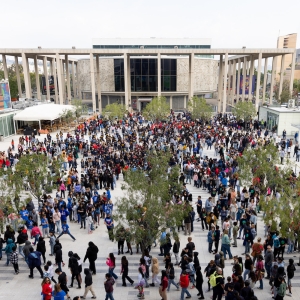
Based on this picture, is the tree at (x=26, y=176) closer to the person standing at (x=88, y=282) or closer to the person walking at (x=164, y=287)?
the person standing at (x=88, y=282)

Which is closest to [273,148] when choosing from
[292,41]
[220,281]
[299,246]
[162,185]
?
[299,246]

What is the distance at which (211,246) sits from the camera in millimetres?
11312

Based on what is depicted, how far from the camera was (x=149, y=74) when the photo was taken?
58.7m

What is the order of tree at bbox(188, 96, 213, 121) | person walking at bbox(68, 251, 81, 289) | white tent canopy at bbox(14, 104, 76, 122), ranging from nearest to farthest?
person walking at bbox(68, 251, 81, 289) → white tent canopy at bbox(14, 104, 76, 122) → tree at bbox(188, 96, 213, 121)

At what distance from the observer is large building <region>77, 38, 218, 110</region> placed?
192 ft

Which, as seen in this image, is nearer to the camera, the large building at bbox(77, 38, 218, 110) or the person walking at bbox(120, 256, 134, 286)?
the person walking at bbox(120, 256, 134, 286)

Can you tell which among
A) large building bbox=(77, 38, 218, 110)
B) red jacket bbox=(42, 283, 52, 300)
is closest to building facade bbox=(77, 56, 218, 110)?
large building bbox=(77, 38, 218, 110)

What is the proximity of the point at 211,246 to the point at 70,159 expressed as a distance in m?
12.5

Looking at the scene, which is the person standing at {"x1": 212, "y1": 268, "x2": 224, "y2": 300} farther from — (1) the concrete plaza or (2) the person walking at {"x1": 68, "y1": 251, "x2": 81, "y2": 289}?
(2) the person walking at {"x1": 68, "y1": 251, "x2": 81, "y2": 289}

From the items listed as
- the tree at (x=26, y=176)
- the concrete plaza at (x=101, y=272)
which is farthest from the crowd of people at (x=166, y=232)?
the tree at (x=26, y=176)

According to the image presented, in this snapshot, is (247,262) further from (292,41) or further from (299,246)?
(292,41)

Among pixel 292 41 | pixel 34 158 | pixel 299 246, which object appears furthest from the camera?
pixel 292 41

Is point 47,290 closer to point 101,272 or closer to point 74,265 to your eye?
point 74,265

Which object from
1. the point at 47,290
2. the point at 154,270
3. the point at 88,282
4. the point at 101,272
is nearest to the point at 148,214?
the point at 154,270
